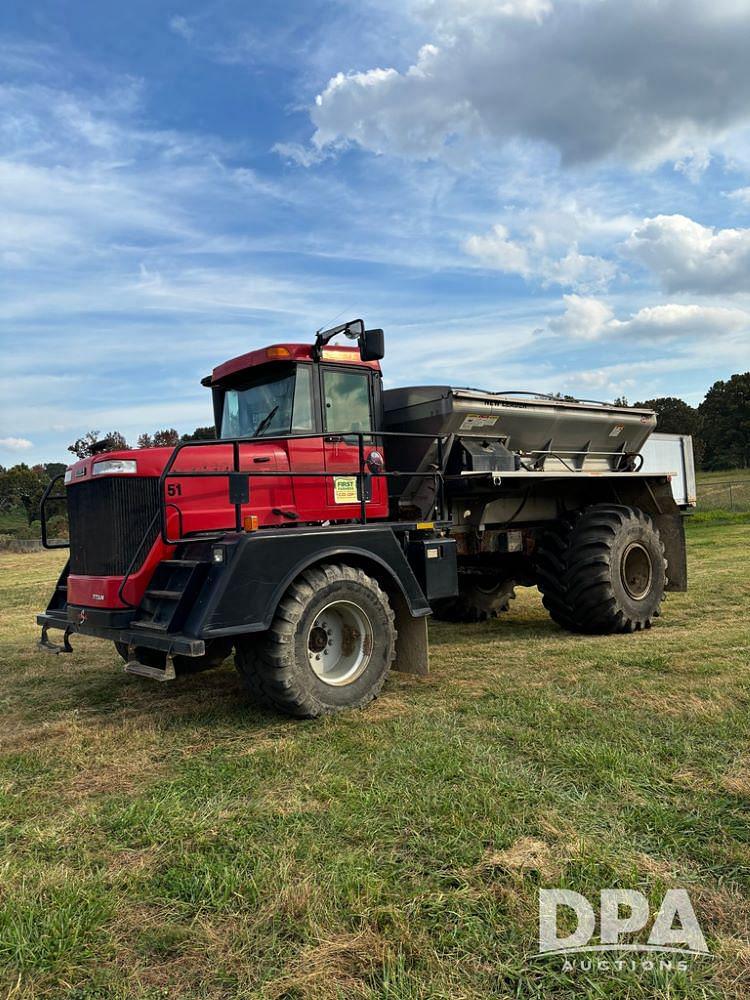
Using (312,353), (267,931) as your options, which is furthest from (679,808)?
(312,353)

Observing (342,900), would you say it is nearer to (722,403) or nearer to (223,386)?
(223,386)

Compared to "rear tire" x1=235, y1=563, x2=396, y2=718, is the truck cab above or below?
above

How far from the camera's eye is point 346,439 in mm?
6184

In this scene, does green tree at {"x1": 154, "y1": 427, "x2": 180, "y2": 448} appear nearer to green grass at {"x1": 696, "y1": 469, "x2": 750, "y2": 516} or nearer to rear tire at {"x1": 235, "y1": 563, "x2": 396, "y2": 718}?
rear tire at {"x1": 235, "y1": 563, "x2": 396, "y2": 718}

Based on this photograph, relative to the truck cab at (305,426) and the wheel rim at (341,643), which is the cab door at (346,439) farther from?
the wheel rim at (341,643)

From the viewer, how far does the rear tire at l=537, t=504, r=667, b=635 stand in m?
7.59

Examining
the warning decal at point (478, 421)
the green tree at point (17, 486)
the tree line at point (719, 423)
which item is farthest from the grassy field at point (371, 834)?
the tree line at point (719, 423)

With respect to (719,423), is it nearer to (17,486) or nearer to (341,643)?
(17,486)

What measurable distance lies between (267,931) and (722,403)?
219 ft

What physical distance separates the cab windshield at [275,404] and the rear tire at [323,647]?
1.32m

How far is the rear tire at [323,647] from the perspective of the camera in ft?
16.0

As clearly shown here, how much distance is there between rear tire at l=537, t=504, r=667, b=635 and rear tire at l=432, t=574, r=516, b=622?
1.19 metres

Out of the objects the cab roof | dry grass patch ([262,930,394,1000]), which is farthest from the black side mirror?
dry grass patch ([262,930,394,1000])

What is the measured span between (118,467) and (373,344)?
2.14 metres
